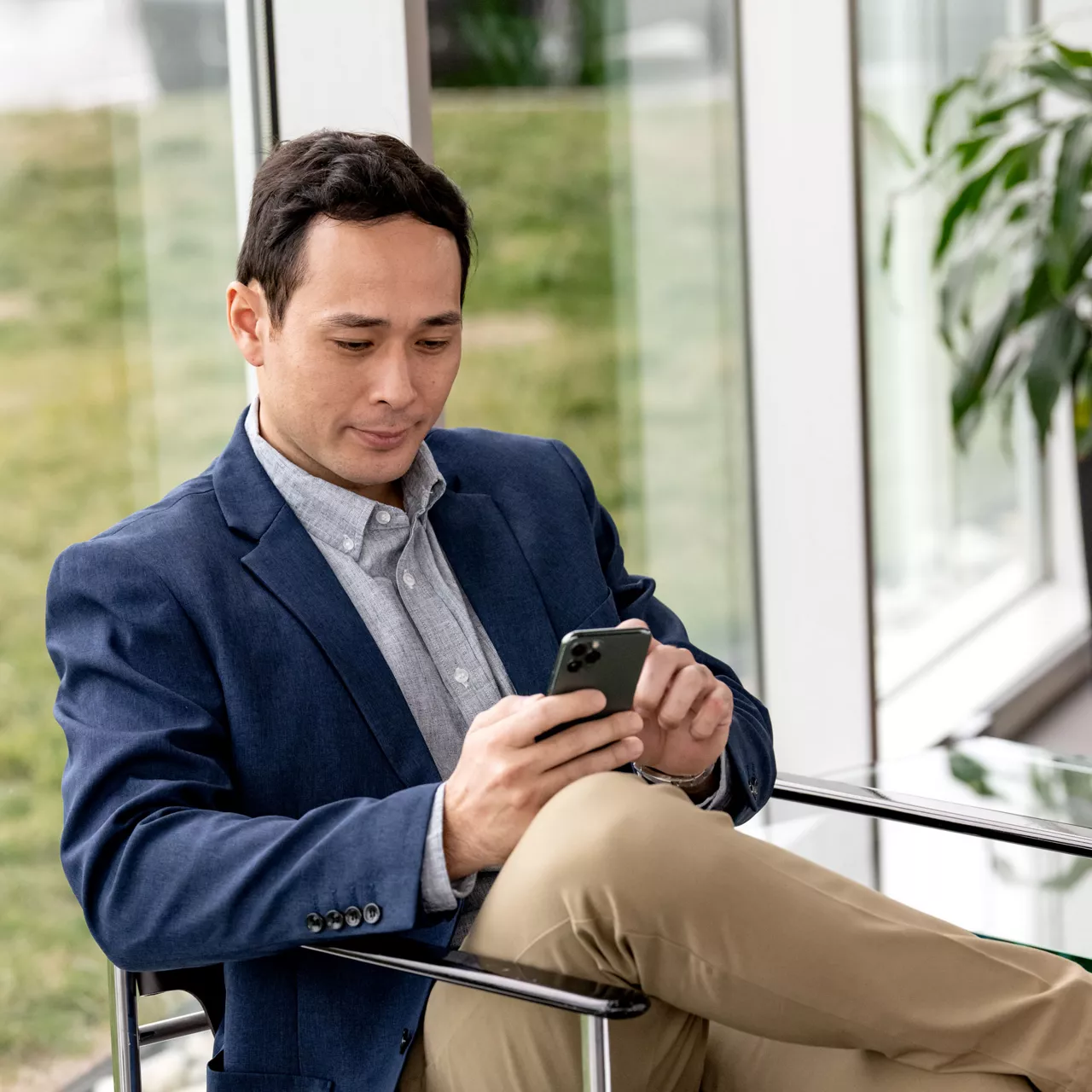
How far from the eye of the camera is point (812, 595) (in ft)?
12.4

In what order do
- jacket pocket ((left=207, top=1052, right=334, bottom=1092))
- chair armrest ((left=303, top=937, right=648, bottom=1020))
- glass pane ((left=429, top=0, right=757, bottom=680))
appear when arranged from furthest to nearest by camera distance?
glass pane ((left=429, top=0, right=757, bottom=680)) → jacket pocket ((left=207, top=1052, right=334, bottom=1092)) → chair armrest ((left=303, top=937, right=648, bottom=1020))

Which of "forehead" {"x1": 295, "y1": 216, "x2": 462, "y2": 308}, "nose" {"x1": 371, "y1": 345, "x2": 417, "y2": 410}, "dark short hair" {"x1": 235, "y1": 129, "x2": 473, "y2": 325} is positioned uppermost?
"dark short hair" {"x1": 235, "y1": 129, "x2": 473, "y2": 325}

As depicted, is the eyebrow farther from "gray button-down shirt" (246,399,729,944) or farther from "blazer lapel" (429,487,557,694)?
"blazer lapel" (429,487,557,694)

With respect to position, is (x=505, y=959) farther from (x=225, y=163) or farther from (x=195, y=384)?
(x=225, y=163)

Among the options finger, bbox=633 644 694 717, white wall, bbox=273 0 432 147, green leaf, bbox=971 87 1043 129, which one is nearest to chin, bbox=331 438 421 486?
finger, bbox=633 644 694 717

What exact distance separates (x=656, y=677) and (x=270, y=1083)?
0.60 m

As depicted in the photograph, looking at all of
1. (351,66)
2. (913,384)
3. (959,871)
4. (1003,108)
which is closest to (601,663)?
(959,871)

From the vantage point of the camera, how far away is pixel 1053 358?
3842mm

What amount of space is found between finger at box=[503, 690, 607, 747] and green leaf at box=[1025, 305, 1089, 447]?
2.61 meters

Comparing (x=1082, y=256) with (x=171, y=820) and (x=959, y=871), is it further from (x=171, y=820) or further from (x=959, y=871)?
(x=171, y=820)

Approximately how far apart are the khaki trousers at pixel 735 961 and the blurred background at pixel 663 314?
84cm

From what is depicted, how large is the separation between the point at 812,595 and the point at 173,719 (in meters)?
2.47

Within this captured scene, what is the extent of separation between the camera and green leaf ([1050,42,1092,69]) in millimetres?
3779

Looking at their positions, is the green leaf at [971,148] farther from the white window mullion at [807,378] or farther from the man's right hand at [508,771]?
the man's right hand at [508,771]
